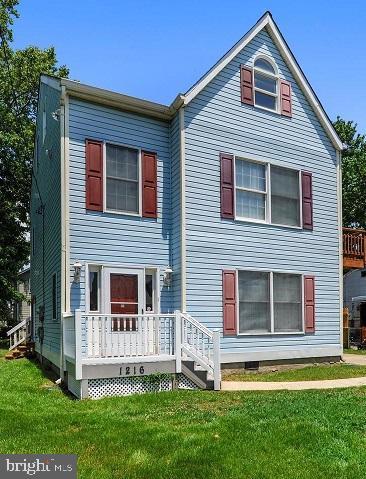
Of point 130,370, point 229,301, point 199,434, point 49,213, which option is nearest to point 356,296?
point 229,301

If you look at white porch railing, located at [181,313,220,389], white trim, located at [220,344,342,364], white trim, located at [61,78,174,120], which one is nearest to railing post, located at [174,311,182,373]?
white porch railing, located at [181,313,220,389]

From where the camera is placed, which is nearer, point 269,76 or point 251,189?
point 251,189

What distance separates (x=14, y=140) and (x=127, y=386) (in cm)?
1695

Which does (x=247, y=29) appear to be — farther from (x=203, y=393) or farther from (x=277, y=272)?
(x=203, y=393)

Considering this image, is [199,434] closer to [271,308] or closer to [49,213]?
[271,308]

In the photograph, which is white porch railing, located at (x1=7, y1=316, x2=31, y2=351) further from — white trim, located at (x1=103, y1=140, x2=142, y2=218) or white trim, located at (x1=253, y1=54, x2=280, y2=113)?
white trim, located at (x1=253, y1=54, x2=280, y2=113)

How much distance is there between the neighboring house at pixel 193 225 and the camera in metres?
10.6

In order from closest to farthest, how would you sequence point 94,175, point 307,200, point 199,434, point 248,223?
1. point 199,434
2. point 94,175
3. point 248,223
4. point 307,200

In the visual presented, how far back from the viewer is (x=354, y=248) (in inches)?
679

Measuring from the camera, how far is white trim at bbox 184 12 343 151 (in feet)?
42.2

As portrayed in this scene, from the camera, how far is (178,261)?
40.2 ft

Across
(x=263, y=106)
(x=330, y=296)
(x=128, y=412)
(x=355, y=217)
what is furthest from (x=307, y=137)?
(x=355, y=217)

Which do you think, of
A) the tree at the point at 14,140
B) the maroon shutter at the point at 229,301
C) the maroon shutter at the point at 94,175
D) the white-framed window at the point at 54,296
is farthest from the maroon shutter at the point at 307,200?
the tree at the point at 14,140

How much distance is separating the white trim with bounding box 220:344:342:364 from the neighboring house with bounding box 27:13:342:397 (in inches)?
1.5
